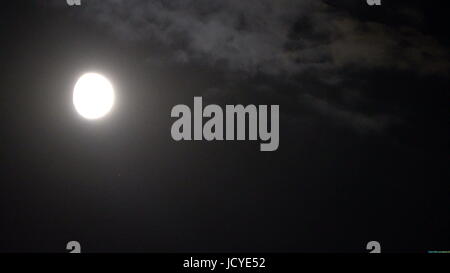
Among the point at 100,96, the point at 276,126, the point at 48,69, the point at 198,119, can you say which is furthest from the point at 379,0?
the point at 48,69

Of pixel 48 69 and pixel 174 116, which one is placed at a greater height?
pixel 48 69

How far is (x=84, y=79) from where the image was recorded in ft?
15.8
